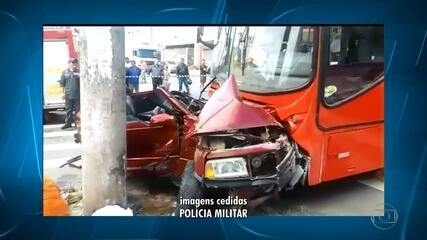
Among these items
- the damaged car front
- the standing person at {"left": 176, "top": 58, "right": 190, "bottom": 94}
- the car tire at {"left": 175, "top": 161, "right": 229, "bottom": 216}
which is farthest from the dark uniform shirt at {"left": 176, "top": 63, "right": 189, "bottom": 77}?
the car tire at {"left": 175, "top": 161, "right": 229, "bottom": 216}

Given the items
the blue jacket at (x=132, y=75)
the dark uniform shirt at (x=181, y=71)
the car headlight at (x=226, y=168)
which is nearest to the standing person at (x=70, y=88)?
the blue jacket at (x=132, y=75)

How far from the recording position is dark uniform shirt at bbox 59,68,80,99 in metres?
2.55

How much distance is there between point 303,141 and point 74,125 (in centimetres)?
128

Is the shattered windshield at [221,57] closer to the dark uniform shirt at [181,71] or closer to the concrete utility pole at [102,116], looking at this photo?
the dark uniform shirt at [181,71]

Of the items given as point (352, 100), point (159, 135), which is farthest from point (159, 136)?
point (352, 100)

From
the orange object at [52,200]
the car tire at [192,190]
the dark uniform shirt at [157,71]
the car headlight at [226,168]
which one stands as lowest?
the orange object at [52,200]

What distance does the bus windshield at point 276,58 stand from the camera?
2.56m

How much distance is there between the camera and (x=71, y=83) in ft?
8.38

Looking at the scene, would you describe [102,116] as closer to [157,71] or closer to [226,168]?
[157,71]

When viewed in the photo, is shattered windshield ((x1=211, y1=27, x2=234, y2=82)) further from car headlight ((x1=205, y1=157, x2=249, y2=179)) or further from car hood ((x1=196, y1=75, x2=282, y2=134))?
car headlight ((x1=205, y1=157, x2=249, y2=179))

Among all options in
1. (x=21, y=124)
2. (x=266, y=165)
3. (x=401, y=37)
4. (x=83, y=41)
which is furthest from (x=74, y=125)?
(x=401, y=37)

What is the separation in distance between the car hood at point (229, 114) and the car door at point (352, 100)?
0.32 metres

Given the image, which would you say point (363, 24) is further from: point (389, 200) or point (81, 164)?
point (81, 164)

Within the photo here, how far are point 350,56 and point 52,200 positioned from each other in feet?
6.05
